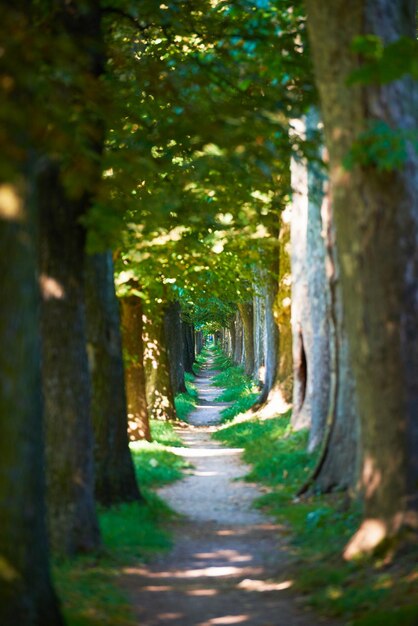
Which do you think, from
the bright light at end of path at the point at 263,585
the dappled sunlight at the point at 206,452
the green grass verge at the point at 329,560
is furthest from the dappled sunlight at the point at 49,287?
the dappled sunlight at the point at 206,452

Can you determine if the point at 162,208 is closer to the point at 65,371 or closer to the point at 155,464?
the point at 65,371

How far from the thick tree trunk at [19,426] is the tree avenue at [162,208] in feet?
0.04

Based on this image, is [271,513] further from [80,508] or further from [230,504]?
[80,508]

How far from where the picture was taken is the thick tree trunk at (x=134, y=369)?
63.4ft

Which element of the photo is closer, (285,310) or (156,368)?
(285,310)

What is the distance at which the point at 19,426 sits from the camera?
5605 millimetres

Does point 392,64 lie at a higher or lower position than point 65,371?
higher

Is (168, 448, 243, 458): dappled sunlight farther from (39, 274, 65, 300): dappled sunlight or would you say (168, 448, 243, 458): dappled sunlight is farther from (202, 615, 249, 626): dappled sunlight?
(202, 615, 249, 626): dappled sunlight

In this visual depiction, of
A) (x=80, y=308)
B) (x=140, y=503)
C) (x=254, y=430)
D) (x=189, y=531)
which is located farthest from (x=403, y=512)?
(x=254, y=430)

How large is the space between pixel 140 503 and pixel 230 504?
1.80m

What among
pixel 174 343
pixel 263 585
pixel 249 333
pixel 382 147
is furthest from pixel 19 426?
pixel 249 333

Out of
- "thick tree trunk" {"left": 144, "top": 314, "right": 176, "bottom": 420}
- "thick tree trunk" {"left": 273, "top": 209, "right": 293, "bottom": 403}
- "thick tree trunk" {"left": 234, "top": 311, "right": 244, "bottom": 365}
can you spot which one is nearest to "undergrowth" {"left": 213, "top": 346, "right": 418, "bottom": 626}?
"thick tree trunk" {"left": 273, "top": 209, "right": 293, "bottom": 403}

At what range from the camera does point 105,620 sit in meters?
7.03

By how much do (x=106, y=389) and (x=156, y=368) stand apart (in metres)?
13.0
